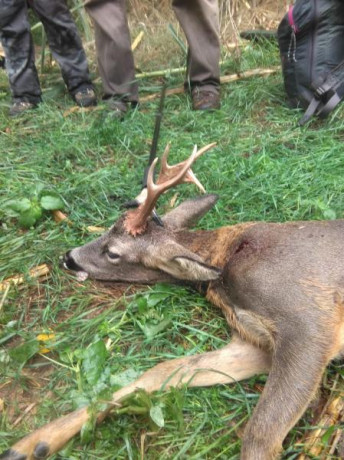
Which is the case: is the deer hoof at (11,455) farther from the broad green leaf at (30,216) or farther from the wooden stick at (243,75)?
the wooden stick at (243,75)

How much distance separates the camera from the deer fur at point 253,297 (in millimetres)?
2486

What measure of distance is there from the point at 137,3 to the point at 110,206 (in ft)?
17.3

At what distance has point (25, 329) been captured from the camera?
3121 mm

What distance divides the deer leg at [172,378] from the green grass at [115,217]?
0.06m

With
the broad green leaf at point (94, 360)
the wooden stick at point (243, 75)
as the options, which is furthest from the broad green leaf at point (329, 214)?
the wooden stick at point (243, 75)

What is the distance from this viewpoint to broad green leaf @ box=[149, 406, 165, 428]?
2410 mm

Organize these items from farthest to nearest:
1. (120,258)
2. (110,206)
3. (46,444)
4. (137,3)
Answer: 1. (137,3)
2. (110,206)
3. (120,258)
4. (46,444)

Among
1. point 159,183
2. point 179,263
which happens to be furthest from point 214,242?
point 159,183

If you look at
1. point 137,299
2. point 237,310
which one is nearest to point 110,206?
point 137,299

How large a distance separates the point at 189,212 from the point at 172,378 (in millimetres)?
1180

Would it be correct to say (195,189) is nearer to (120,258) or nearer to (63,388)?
(120,258)

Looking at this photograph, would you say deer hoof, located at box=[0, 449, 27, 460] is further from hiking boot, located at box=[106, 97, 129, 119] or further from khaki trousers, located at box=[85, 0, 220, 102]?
khaki trousers, located at box=[85, 0, 220, 102]

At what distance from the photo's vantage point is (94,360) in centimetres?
280

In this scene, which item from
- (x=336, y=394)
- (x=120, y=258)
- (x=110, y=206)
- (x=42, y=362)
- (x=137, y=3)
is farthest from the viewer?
(x=137, y=3)
